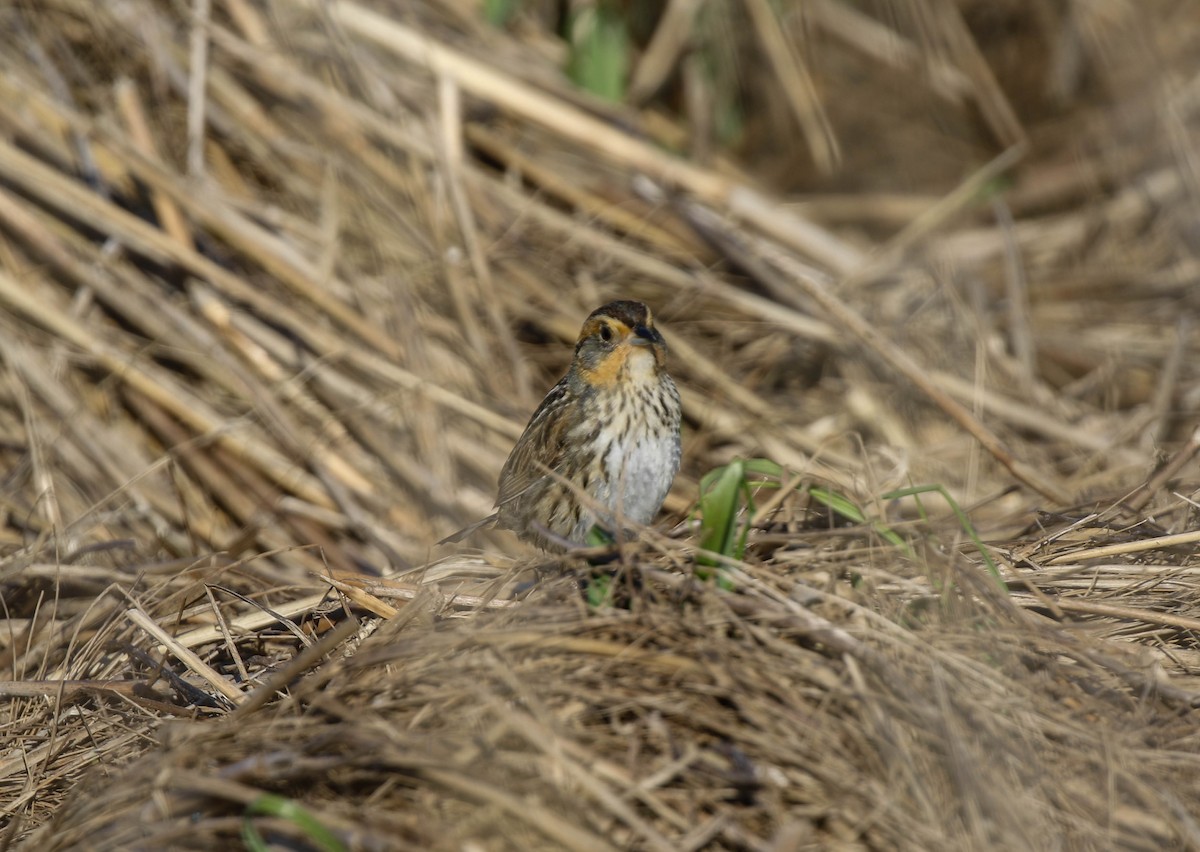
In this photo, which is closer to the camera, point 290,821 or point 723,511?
point 290,821

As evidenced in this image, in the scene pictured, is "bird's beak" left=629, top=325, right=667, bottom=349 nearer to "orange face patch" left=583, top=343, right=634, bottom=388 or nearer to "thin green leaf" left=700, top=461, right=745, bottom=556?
"orange face patch" left=583, top=343, right=634, bottom=388

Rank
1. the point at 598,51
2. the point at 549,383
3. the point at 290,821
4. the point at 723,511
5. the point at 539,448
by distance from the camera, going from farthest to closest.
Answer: the point at 598,51 < the point at 549,383 < the point at 539,448 < the point at 723,511 < the point at 290,821

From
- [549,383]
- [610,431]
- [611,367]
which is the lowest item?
[549,383]

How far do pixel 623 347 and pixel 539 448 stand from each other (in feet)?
1.42

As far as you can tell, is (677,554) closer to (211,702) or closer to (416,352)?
(211,702)

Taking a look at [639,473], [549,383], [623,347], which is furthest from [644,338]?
[549,383]

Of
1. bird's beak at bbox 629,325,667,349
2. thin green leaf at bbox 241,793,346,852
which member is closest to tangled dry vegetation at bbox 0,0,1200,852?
thin green leaf at bbox 241,793,346,852

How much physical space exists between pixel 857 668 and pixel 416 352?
10.1 feet

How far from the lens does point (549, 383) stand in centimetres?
583

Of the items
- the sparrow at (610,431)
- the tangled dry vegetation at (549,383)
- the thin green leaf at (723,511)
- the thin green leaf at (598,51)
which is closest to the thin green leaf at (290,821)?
the tangled dry vegetation at (549,383)

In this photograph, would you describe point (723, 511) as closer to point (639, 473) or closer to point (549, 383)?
point (639, 473)

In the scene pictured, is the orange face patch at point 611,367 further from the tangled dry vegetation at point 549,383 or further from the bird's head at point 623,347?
the tangled dry vegetation at point 549,383

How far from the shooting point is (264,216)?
224 inches

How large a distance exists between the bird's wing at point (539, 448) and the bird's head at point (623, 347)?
16 cm
